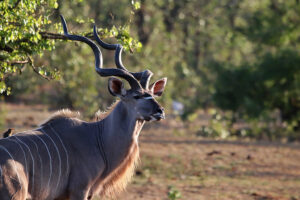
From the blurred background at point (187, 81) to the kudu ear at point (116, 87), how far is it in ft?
1.85

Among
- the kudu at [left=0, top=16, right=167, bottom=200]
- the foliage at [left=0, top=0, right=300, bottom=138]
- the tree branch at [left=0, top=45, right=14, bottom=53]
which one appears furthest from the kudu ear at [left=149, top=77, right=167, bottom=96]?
the foliage at [left=0, top=0, right=300, bottom=138]

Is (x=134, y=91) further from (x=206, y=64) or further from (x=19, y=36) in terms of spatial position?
(x=206, y=64)

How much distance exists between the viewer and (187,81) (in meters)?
17.2

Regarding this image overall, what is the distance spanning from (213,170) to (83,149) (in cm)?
434

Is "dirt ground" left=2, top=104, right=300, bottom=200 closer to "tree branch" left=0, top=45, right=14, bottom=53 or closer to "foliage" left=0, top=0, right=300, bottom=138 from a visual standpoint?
"foliage" left=0, top=0, right=300, bottom=138

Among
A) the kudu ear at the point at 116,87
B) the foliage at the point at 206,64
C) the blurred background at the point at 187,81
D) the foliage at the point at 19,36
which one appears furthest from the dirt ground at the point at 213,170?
the foliage at the point at 19,36

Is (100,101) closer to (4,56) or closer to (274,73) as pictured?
(274,73)

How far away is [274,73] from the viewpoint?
13.4m

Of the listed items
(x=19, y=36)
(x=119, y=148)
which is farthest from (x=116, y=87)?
(x=19, y=36)

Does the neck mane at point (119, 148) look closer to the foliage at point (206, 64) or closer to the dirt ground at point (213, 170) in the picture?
the dirt ground at point (213, 170)

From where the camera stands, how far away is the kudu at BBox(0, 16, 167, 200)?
431 cm

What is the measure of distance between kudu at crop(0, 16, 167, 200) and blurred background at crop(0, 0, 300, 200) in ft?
1.88

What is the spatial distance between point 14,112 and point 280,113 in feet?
24.9

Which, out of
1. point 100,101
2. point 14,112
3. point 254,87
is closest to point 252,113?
point 254,87
